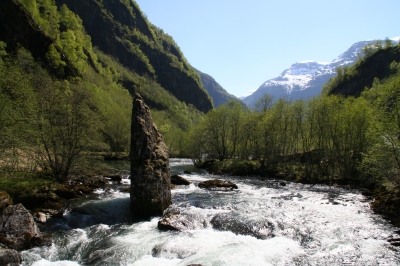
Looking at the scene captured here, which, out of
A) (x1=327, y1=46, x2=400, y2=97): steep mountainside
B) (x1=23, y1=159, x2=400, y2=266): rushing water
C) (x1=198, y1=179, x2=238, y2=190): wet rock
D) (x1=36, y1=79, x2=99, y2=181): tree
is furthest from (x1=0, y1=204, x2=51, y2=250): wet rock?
(x1=327, y1=46, x2=400, y2=97): steep mountainside

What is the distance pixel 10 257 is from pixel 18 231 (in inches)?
93.0

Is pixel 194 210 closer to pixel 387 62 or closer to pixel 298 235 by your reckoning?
pixel 298 235

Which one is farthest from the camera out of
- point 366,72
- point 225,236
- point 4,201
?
point 366,72

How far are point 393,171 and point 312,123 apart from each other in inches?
818

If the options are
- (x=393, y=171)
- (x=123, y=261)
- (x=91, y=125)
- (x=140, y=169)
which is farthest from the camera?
(x=91, y=125)

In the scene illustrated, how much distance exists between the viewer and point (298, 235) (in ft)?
50.1

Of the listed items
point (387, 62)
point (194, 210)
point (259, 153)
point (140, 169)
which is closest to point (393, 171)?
point (194, 210)

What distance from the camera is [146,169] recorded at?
63.2ft

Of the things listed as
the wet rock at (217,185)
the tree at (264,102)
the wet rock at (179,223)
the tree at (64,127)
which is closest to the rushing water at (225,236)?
the wet rock at (179,223)

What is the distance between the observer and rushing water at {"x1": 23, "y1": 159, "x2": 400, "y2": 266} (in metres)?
12.2

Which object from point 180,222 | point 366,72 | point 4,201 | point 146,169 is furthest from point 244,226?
point 366,72

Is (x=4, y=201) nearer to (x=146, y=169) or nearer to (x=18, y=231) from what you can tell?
(x=18, y=231)

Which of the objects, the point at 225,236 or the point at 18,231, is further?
the point at 225,236

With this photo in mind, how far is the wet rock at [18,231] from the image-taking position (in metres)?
12.5
